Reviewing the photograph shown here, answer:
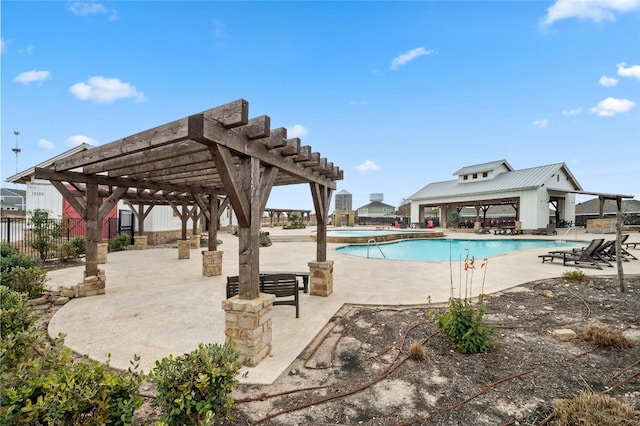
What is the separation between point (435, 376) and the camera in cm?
337

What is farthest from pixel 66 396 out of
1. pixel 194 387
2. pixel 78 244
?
pixel 78 244

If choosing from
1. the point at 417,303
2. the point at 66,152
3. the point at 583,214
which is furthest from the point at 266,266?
the point at 583,214

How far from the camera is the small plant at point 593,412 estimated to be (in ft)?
7.81

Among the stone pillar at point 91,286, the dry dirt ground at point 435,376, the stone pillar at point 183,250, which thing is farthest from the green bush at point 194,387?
the stone pillar at point 183,250

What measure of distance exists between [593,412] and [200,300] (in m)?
6.41

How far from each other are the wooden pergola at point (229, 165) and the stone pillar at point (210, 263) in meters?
2.65

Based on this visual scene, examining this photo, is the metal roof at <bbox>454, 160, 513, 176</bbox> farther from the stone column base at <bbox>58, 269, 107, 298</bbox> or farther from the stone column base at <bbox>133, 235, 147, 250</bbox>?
the stone column base at <bbox>58, 269, 107, 298</bbox>

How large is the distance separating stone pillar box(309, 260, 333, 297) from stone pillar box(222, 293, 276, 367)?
2764mm

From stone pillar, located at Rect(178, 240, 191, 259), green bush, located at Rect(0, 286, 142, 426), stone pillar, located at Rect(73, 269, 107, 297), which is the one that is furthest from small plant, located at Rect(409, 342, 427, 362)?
stone pillar, located at Rect(178, 240, 191, 259)

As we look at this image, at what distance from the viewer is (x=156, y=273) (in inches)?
358

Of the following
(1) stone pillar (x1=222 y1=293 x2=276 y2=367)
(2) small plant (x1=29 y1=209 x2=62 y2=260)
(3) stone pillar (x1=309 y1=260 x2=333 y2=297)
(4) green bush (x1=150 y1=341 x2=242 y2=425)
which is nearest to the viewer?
(4) green bush (x1=150 y1=341 x2=242 y2=425)

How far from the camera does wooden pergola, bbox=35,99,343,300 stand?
327 cm

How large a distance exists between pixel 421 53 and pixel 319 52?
4680 mm

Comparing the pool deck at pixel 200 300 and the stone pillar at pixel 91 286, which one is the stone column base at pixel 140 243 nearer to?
the pool deck at pixel 200 300
